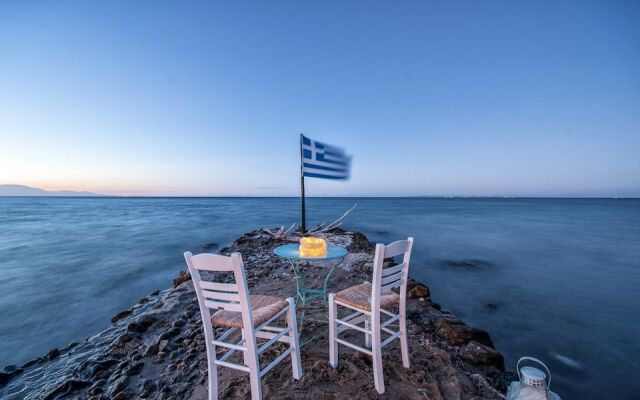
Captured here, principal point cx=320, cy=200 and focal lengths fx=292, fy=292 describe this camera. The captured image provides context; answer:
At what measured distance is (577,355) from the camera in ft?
14.3

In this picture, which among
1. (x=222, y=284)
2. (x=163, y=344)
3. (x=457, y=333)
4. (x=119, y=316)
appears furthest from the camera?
(x=119, y=316)

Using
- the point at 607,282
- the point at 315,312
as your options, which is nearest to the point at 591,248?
the point at 607,282

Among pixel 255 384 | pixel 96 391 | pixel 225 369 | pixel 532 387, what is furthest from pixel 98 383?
pixel 532 387

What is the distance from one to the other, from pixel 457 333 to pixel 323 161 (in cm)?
654

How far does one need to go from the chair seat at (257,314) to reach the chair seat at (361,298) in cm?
58

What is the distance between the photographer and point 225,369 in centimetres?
305

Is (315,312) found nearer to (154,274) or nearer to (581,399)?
(581,399)

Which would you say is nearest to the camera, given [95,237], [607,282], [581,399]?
[581,399]

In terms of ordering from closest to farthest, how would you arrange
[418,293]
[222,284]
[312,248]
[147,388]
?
[222,284]
[147,388]
[312,248]
[418,293]

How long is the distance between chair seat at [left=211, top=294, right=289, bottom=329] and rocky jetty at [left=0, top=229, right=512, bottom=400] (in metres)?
0.70

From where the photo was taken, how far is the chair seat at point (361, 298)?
280cm

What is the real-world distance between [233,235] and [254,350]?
1509cm

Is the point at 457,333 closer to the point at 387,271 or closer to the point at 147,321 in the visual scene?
the point at 387,271

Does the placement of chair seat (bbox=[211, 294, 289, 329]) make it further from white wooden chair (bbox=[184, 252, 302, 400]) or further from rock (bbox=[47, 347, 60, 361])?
rock (bbox=[47, 347, 60, 361])
